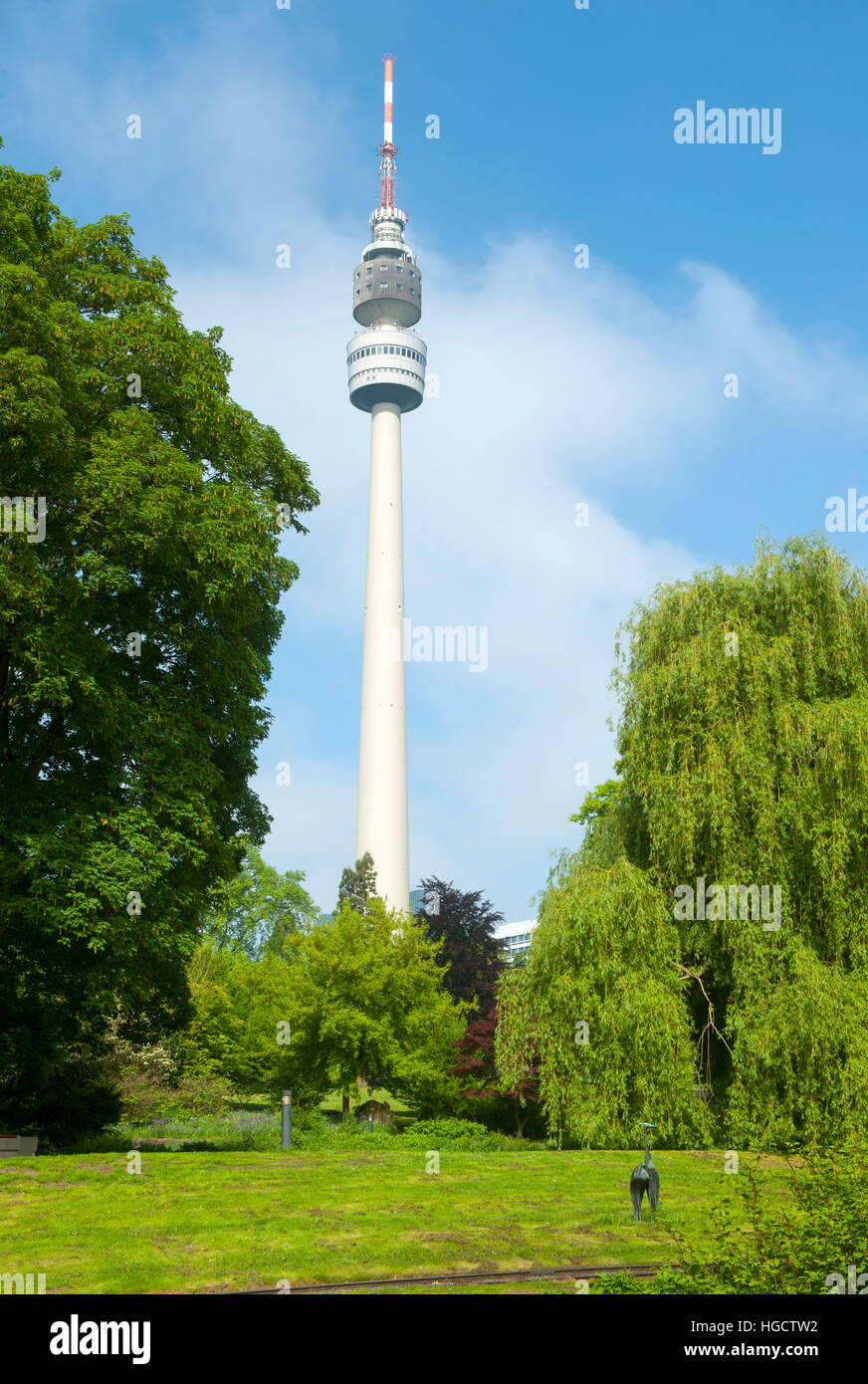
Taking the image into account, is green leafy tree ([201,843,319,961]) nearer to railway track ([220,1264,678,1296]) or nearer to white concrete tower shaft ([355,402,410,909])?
white concrete tower shaft ([355,402,410,909])

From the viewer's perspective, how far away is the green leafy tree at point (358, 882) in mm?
73812

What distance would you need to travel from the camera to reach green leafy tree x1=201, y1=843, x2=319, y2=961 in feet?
A: 269

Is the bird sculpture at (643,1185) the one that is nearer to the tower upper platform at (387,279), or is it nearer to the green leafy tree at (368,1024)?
the green leafy tree at (368,1024)

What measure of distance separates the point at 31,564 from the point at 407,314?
Result: 3442 inches

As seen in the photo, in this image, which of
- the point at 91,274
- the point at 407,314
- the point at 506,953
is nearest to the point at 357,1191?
the point at 91,274

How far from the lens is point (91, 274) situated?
71.5 ft

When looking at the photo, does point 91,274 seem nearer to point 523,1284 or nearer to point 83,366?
point 83,366

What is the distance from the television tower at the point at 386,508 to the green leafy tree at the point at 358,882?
77.6 inches

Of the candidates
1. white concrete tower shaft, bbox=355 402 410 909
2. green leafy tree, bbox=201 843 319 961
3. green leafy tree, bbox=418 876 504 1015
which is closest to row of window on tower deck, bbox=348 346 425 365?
white concrete tower shaft, bbox=355 402 410 909

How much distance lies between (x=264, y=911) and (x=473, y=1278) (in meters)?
76.4

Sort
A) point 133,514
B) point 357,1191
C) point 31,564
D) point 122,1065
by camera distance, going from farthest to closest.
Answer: point 122,1065 → point 133,514 → point 31,564 → point 357,1191

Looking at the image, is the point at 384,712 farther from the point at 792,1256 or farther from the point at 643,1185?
the point at 792,1256

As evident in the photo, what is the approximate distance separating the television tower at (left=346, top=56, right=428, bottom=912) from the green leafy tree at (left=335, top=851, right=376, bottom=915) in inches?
77.6
